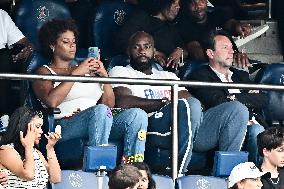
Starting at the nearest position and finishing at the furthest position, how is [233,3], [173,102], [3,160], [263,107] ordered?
[3,160] → [173,102] → [263,107] → [233,3]

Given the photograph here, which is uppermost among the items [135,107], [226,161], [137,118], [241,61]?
[241,61]

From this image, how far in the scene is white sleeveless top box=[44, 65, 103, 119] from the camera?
10516 millimetres

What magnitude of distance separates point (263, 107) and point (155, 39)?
1.34 meters

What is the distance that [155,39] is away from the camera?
12234 millimetres

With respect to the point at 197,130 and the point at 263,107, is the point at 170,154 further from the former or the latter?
the point at 263,107

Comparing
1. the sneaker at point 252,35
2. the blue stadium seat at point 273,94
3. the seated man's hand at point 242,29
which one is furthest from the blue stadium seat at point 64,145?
the sneaker at point 252,35

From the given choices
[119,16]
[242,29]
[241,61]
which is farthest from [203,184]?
[242,29]

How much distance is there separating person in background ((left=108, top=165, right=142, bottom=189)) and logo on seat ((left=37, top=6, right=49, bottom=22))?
3021 millimetres

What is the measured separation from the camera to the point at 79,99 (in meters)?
10.6

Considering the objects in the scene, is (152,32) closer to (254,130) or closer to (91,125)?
(254,130)

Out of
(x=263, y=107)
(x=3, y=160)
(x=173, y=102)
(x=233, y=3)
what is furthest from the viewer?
(x=233, y=3)

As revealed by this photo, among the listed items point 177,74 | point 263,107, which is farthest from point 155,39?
point 263,107

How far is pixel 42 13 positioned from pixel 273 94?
90.5 inches

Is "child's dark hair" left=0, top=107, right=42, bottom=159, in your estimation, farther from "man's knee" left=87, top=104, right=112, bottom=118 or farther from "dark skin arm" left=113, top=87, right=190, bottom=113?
"dark skin arm" left=113, top=87, right=190, bottom=113
